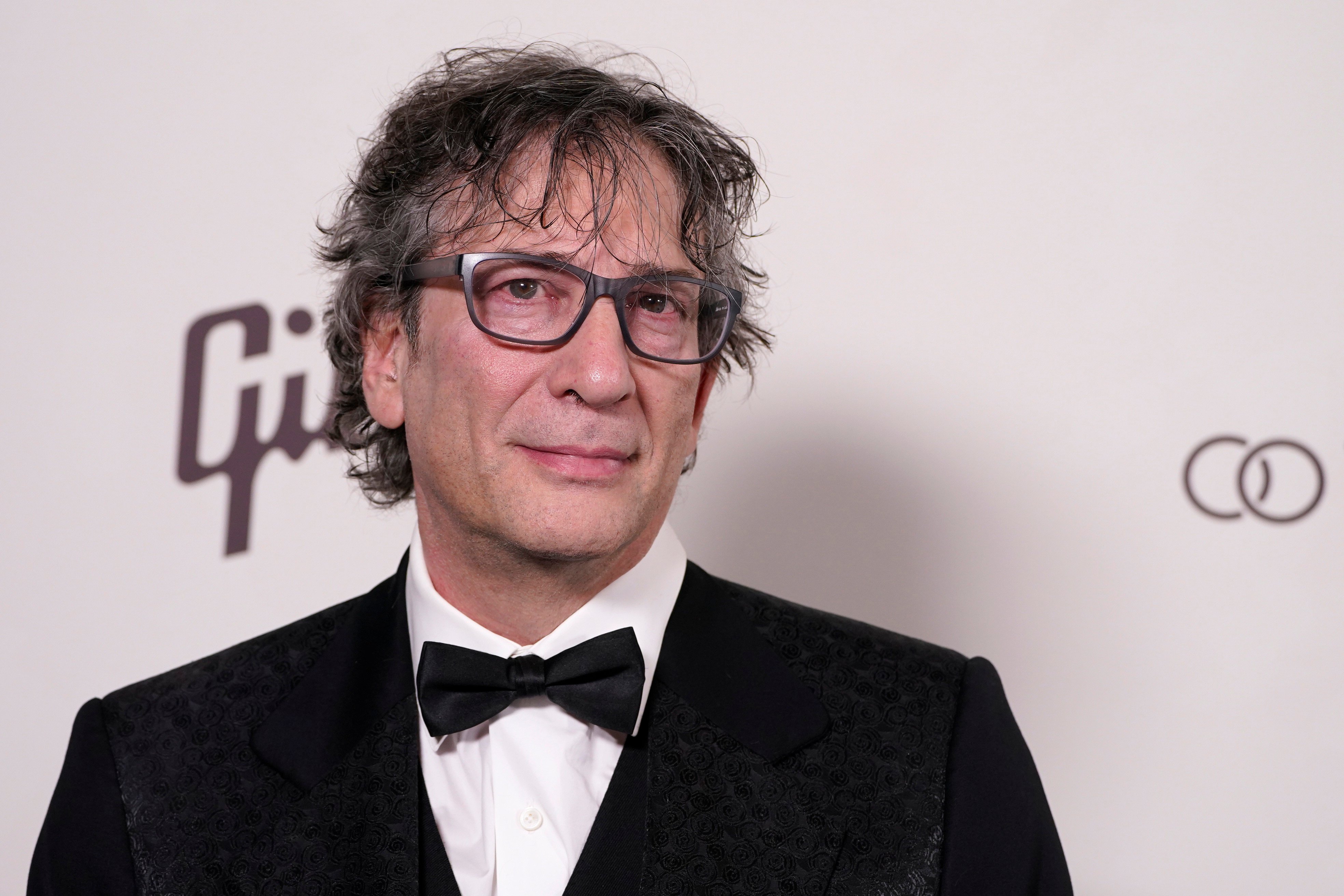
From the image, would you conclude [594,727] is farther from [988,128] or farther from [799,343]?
[988,128]

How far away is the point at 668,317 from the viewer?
1778 mm

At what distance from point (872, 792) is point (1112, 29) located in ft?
5.66

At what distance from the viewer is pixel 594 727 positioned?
176 centimetres

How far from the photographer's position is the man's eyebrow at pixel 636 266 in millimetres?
1682

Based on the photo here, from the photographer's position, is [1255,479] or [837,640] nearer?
[837,640]

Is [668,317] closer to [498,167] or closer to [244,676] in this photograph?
[498,167]

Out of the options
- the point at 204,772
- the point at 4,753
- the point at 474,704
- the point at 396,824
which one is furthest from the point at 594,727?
the point at 4,753

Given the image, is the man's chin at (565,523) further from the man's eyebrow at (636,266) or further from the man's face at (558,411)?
the man's eyebrow at (636,266)

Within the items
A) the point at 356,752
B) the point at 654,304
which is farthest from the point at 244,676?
the point at 654,304

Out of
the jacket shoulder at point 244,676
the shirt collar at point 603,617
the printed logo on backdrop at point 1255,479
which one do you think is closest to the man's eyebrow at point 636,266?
the shirt collar at point 603,617

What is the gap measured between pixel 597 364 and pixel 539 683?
1.39ft

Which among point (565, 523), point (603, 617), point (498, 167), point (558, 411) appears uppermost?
point (498, 167)

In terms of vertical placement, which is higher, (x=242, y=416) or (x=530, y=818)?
(x=242, y=416)

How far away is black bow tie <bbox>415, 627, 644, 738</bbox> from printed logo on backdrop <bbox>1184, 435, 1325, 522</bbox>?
1.42 meters
